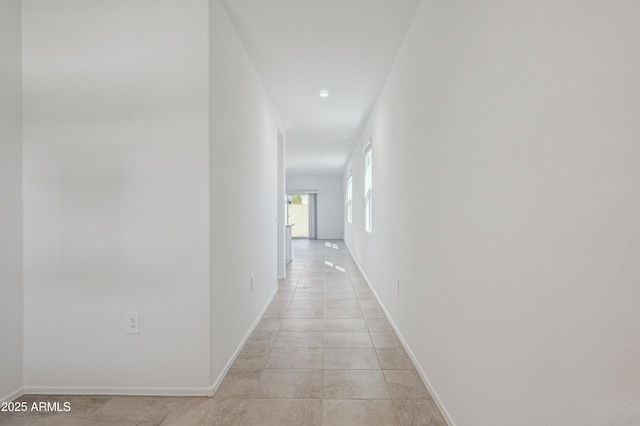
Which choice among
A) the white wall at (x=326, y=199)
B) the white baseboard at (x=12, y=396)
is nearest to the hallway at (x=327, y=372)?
the white baseboard at (x=12, y=396)

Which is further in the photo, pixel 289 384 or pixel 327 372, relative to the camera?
pixel 327 372

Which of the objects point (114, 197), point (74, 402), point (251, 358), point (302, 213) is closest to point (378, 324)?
point (251, 358)

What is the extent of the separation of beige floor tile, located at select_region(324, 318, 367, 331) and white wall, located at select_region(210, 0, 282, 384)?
73cm

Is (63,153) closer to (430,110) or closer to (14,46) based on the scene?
(14,46)

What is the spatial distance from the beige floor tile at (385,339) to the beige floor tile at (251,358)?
3.02 ft

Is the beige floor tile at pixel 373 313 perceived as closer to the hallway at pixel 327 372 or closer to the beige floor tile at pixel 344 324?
the hallway at pixel 327 372

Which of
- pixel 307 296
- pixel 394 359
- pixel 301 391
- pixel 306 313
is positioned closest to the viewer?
pixel 301 391

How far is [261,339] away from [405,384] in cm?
133

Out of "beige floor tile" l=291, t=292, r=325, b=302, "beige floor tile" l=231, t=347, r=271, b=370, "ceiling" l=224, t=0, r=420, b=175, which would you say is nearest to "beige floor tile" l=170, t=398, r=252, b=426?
"beige floor tile" l=231, t=347, r=271, b=370

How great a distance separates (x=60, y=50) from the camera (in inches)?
82.7

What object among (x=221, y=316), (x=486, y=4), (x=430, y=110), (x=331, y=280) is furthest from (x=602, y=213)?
(x=331, y=280)

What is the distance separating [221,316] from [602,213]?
2.09 metres

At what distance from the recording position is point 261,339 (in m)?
3.02

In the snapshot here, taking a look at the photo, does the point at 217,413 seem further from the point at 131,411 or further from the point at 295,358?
the point at 295,358
